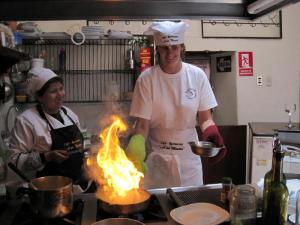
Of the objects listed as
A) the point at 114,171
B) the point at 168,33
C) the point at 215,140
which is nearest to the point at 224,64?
the point at 168,33

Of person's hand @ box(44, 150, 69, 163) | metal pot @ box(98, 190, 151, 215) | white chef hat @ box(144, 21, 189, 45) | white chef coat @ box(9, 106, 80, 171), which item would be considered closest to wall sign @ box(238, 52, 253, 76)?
white chef hat @ box(144, 21, 189, 45)

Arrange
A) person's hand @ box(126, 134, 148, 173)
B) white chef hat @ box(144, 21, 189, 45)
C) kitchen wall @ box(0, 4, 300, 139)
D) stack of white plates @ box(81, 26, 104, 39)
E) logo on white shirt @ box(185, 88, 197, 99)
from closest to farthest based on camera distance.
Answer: person's hand @ box(126, 134, 148, 173) < white chef hat @ box(144, 21, 189, 45) < logo on white shirt @ box(185, 88, 197, 99) < stack of white plates @ box(81, 26, 104, 39) < kitchen wall @ box(0, 4, 300, 139)

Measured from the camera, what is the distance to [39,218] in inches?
41.0

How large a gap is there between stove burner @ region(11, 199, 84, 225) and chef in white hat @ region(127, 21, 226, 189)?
720 mm

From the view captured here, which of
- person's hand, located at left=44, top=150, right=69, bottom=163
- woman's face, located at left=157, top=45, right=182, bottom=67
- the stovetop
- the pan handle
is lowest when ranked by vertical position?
the stovetop

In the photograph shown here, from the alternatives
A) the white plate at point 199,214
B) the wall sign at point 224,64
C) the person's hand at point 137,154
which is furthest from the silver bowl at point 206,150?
the wall sign at point 224,64

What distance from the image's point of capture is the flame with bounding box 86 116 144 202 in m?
1.20

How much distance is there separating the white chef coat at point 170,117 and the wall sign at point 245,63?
1782 mm

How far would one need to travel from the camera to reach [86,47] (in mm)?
3420

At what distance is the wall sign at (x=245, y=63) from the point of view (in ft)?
11.6

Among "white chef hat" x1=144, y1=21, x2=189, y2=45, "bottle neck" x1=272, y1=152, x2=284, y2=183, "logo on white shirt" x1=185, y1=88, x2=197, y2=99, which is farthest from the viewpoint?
"logo on white shirt" x1=185, y1=88, x2=197, y2=99

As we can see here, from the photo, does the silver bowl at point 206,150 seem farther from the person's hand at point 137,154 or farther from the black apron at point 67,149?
the black apron at point 67,149

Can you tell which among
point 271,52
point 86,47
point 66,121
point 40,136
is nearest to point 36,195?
point 40,136

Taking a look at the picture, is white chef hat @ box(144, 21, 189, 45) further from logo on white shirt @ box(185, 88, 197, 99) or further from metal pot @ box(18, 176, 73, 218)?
metal pot @ box(18, 176, 73, 218)
